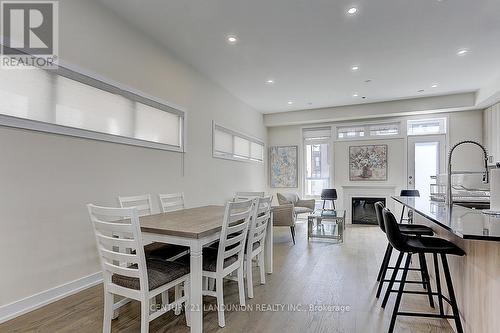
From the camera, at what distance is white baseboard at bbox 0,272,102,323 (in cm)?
217

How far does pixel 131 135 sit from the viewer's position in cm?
339

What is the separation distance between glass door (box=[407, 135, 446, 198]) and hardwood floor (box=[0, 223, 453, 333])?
389 centimetres

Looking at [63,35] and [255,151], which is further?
[255,151]

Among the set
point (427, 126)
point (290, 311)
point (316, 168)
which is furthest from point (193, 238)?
point (427, 126)

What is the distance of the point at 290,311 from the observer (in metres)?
2.34

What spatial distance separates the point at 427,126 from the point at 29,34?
7439 millimetres

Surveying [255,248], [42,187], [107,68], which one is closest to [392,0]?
[255,248]

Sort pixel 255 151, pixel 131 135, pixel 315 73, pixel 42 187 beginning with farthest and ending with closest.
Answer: pixel 255 151 < pixel 315 73 < pixel 131 135 < pixel 42 187

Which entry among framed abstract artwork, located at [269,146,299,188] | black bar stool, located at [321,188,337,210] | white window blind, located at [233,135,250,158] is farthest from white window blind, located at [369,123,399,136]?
white window blind, located at [233,135,250,158]

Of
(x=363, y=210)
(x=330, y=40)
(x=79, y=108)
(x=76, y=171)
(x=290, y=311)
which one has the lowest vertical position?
(x=290, y=311)

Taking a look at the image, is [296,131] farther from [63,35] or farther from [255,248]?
Answer: [63,35]

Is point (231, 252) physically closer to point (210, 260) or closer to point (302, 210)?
point (210, 260)

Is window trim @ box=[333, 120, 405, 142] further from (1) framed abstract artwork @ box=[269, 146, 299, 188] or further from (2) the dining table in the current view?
(2) the dining table

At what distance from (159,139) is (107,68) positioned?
44.5 inches
